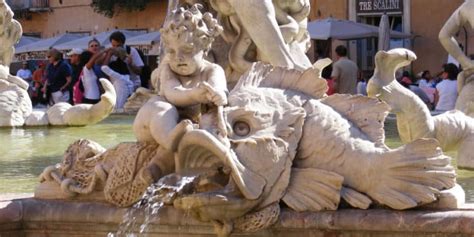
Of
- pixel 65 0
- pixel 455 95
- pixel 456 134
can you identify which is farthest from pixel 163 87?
pixel 65 0

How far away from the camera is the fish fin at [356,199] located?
4734mm

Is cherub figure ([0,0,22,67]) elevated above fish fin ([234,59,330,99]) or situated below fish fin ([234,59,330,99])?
below

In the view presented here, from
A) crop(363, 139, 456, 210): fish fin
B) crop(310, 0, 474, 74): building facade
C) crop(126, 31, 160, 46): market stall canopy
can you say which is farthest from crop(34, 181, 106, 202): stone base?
crop(310, 0, 474, 74): building facade

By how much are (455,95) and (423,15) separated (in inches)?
802

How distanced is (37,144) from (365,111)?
5022 millimetres

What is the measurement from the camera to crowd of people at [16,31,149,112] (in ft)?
49.9

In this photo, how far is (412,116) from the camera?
719 centimetres

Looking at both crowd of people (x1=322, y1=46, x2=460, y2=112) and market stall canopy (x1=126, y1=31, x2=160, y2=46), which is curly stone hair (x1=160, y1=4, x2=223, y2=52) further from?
market stall canopy (x1=126, y1=31, x2=160, y2=46)

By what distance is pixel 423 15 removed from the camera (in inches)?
1387

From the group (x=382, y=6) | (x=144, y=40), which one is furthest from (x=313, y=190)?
(x=382, y=6)

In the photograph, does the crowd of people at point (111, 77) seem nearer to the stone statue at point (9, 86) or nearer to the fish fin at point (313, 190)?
the stone statue at point (9, 86)

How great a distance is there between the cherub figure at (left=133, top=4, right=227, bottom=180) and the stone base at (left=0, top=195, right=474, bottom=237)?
0.73 ft

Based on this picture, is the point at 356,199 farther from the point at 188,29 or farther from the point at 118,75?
the point at 118,75

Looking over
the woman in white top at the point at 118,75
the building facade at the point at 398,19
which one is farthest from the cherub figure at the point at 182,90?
the building facade at the point at 398,19
